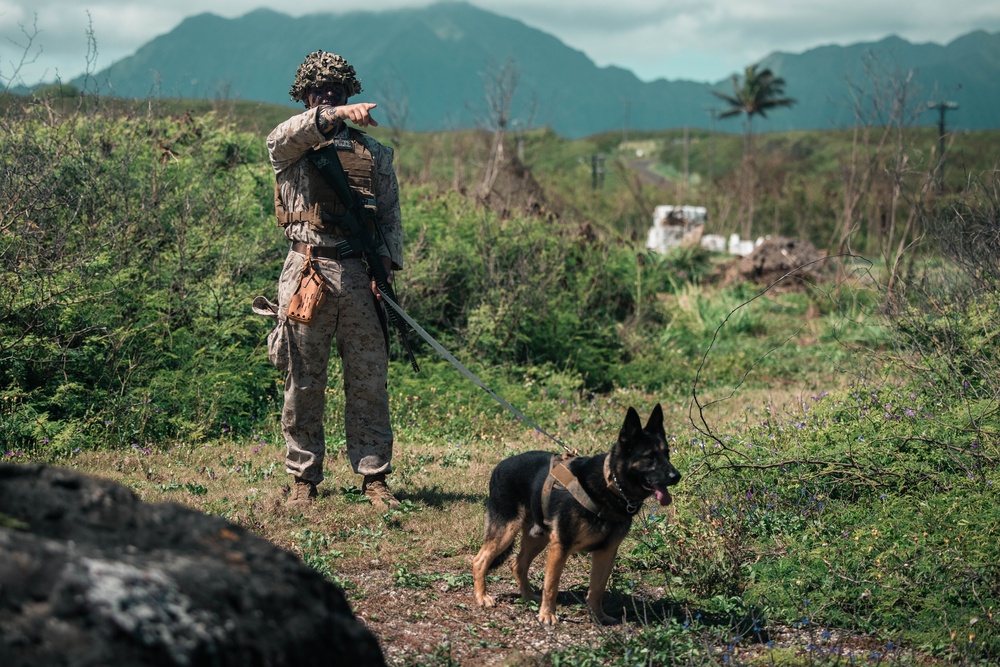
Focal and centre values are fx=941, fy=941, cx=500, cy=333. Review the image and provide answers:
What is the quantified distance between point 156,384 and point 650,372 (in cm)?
574

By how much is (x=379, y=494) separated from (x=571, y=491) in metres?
2.03

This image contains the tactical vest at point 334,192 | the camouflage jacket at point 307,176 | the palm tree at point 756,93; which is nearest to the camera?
the camouflage jacket at point 307,176

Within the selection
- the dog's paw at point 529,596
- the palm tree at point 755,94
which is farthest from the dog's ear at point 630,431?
the palm tree at point 755,94

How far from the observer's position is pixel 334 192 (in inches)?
231

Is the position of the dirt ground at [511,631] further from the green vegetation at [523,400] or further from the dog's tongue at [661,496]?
the dog's tongue at [661,496]

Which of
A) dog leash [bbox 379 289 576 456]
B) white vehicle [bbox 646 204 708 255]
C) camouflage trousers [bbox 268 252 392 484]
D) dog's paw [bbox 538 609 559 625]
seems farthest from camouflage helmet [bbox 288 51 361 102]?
white vehicle [bbox 646 204 708 255]

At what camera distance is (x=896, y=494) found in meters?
5.74

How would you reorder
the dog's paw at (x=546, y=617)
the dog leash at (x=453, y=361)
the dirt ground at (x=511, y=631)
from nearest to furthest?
the dirt ground at (x=511, y=631)
the dog's paw at (x=546, y=617)
the dog leash at (x=453, y=361)

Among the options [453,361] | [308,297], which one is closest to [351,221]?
[308,297]

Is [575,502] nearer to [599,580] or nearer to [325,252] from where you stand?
[599,580]

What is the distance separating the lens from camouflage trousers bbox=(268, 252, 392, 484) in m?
5.96

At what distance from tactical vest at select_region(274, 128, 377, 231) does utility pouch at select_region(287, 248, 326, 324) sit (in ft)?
0.95

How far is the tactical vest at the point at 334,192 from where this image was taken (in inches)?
231

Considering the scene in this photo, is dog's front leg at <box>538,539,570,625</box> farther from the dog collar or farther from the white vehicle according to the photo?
the white vehicle
